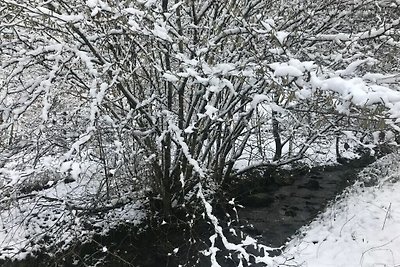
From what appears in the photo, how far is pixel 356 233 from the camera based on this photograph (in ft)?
19.1

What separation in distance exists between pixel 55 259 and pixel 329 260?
379 cm

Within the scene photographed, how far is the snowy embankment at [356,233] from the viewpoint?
17.3ft

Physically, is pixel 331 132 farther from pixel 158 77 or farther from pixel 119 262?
pixel 119 262

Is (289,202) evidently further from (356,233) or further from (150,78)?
(150,78)

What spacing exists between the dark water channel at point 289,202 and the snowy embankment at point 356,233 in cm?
40

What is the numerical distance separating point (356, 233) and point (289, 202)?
9.11ft

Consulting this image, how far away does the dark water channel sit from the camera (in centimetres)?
721

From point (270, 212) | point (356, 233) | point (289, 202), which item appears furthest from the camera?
point (289, 202)

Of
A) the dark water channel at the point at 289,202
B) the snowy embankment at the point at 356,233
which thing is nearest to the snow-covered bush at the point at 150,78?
the snowy embankment at the point at 356,233

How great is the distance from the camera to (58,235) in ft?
20.5

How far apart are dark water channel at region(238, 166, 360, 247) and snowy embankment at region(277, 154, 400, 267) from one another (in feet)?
1.31

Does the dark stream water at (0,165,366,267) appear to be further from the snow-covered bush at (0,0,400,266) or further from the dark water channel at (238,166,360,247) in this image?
the snow-covered bush at (0,0,400,266)

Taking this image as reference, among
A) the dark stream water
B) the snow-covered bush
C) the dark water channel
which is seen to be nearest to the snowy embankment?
the dark water channel

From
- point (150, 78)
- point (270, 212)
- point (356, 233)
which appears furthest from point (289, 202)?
point (150, 78)
